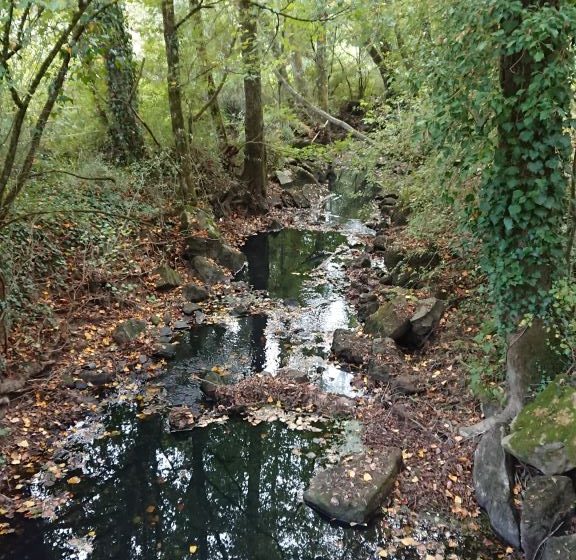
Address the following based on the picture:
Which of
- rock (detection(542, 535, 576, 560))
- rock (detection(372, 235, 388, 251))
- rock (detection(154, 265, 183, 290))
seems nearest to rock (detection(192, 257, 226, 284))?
rock (detection(154, 265, 183, 290))

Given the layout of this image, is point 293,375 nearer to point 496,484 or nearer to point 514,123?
point 496,484

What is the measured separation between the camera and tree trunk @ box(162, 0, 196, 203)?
11.2 metres

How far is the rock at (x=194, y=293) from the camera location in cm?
1072

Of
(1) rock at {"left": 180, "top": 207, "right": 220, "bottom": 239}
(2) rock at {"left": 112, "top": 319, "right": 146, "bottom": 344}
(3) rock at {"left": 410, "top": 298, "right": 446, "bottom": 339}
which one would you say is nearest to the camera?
(3) rock at {"left": 410, "top": 298, "right": 446, "bottom": 339}

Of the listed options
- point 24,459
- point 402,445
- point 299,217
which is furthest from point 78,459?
point 299,217

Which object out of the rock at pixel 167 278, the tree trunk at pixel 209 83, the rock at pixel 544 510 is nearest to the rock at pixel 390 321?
the rock at pixel 544 510

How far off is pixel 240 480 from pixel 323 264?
8014 mm

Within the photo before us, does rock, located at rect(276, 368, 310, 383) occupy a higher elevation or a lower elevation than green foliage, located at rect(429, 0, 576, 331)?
lower

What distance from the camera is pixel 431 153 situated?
8227 mm

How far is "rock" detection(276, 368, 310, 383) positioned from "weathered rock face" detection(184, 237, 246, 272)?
522cm

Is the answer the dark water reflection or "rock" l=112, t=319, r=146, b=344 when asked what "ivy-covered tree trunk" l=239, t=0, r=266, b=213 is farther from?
the dark water reflection

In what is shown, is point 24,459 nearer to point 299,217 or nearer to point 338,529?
point 338,529

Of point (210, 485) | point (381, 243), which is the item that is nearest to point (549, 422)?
point (210, 485)

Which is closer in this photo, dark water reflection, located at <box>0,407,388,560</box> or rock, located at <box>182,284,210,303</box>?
dark water reflection, located at <box>0,407,388,560</box>
